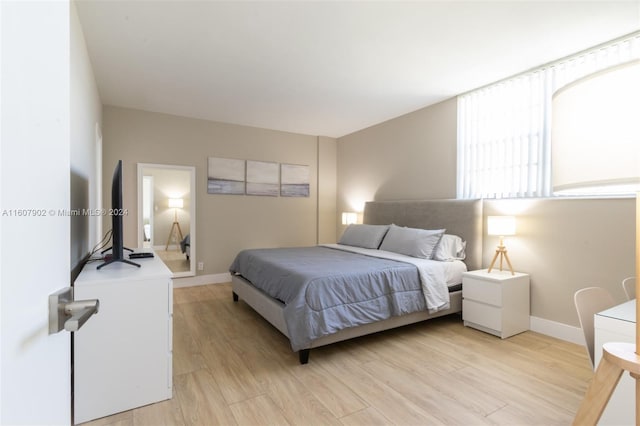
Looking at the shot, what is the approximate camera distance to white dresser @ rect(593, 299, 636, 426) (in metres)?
1.41

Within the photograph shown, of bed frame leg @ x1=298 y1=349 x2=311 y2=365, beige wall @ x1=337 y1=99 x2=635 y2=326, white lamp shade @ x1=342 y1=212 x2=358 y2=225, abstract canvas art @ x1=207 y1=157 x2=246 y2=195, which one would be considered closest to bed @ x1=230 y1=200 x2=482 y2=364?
bed frame leg @ x1=298 y1=349 x2=311 y2=365

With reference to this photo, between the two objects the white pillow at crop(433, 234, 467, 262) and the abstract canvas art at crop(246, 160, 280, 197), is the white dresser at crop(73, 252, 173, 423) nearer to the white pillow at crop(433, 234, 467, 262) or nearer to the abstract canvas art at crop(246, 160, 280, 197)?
the white pillow at crop(433, 234, 467, 262)

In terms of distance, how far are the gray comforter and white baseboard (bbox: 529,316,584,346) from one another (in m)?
0.95

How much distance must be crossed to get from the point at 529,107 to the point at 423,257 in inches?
73.7

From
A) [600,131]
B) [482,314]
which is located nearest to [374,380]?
[482,314]

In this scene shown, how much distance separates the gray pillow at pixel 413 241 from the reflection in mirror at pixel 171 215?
300 cm

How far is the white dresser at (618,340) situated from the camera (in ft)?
4.64

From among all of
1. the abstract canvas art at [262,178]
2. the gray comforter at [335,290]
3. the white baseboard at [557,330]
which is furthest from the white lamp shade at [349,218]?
the white baseboard at [557,330]

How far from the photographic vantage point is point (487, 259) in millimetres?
3545

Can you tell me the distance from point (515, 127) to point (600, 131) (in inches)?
117

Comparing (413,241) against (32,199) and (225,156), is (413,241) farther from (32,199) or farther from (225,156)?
(32,199)

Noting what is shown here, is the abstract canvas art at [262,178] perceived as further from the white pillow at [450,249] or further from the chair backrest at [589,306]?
the chair backrest at [589,306]

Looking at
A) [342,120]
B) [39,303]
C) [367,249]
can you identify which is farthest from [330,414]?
[342,120]

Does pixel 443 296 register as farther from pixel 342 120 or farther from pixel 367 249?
pixel 342 120
